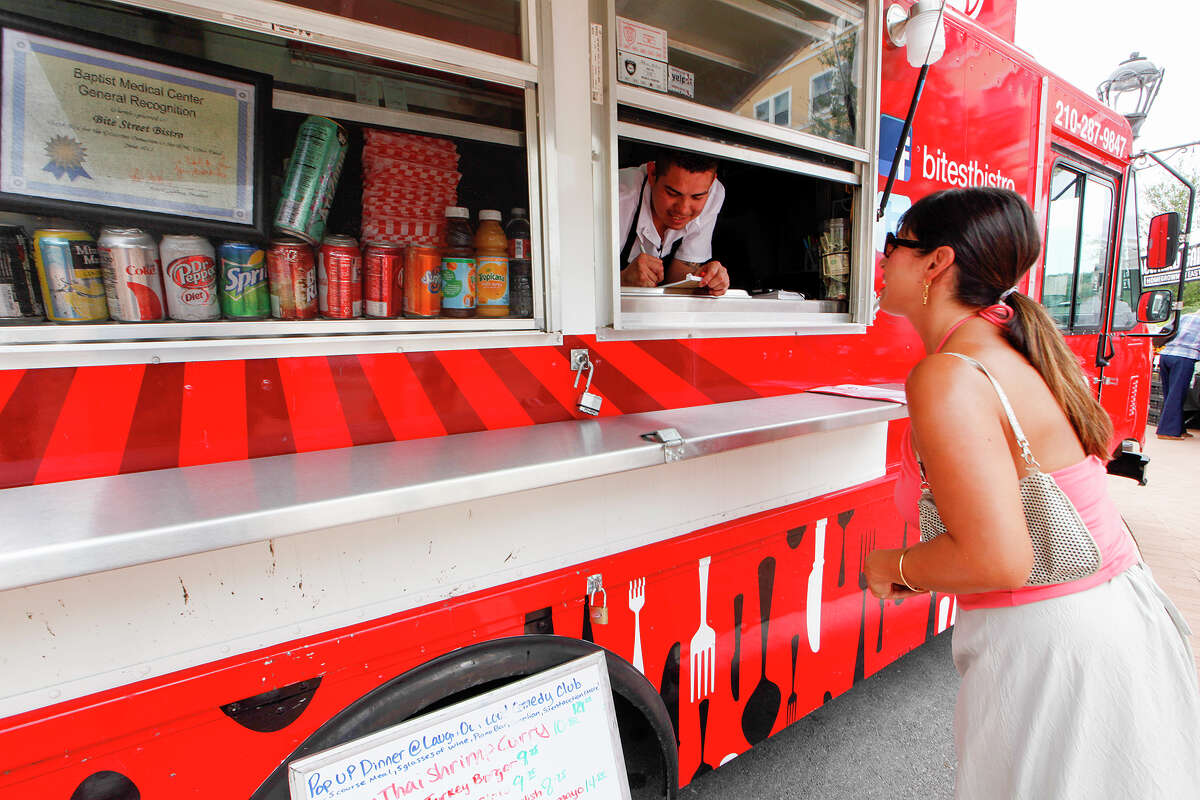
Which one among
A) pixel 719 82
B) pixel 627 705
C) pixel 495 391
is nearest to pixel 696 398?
pixel 495 391

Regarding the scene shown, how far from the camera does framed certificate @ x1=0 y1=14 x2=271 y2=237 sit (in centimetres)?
89

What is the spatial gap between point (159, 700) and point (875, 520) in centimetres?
198

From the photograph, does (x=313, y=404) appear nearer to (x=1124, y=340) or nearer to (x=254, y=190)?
(x=254, y=190)

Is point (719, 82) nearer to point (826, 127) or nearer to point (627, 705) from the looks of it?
point (826, 127)

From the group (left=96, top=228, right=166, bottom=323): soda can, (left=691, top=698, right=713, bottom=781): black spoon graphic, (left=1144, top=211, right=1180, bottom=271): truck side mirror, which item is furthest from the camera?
(left=1144, top=211, right=1180, bottom=271): truck side mirror

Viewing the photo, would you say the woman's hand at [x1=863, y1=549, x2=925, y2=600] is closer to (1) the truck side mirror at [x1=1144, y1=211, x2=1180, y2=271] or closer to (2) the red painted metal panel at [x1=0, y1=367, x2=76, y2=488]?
(2) the red painted metal panel at [x1=0, y1=367, x2=76, y2=488]

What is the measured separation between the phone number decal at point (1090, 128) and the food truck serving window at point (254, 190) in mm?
2692

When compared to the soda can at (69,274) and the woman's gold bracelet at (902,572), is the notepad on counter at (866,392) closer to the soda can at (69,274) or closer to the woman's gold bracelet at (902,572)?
the woman's gold bracelet at (902,572)

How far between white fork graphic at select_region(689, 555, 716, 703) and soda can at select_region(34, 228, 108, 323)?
1.39 meters

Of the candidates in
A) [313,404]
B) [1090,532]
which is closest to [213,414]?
[313,404]

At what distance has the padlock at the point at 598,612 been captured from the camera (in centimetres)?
131

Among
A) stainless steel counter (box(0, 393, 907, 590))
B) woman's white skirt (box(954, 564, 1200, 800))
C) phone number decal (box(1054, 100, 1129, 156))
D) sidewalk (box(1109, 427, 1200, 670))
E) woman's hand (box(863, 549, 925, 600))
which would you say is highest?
phone number decal (box(1054, 100, 1129, 156))

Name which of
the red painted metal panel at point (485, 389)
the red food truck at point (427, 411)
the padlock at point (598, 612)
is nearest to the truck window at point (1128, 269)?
the red food truck at point (427, 411)

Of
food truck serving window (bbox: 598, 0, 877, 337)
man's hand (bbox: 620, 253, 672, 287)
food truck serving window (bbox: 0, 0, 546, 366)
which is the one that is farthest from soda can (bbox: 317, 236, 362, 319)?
man's hand (bbox: 620, 253, 672, 287)
